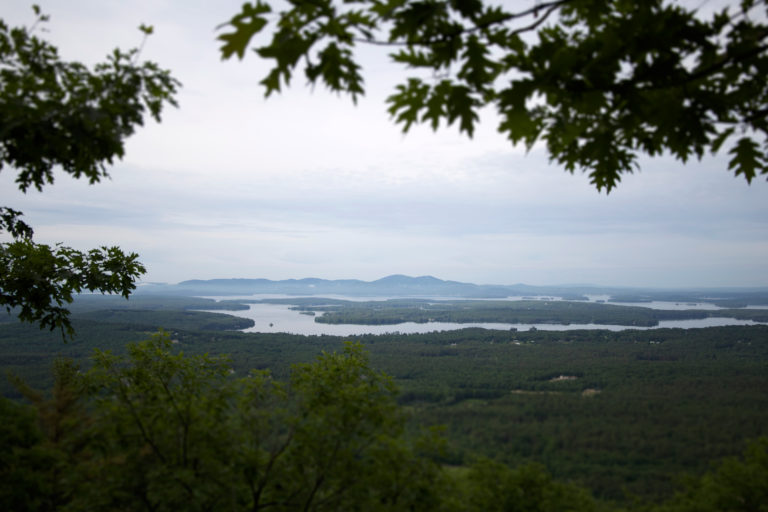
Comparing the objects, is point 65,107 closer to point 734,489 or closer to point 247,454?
point 247,454

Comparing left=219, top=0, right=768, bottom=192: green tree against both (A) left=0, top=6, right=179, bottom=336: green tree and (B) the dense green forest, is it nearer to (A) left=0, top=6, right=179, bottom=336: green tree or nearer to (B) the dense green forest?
(A) left=0, top=6, right=179, bottom=336: green tree

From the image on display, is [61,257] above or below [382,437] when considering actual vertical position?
above

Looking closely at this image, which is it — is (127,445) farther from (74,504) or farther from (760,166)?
(760,166)

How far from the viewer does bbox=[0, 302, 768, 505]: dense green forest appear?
1380 inches

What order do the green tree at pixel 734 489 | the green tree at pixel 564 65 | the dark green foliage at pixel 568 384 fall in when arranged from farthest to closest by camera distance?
the dark green foliage at pixel 568 384
the green tree at pixel 734 489
the green tree at pixel 564 65

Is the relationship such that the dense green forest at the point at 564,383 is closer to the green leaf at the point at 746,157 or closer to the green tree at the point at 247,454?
the green tree at the point at 247,454

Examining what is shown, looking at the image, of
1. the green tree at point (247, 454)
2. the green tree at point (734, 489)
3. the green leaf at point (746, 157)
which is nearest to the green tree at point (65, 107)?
the green tree at point (247, 454)

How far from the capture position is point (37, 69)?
2.29 m

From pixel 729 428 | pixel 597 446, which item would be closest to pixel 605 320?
pixel 729 428

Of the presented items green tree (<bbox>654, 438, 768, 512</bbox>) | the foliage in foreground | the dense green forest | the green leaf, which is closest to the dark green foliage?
the dense green forest

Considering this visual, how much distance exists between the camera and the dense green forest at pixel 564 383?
3506cm

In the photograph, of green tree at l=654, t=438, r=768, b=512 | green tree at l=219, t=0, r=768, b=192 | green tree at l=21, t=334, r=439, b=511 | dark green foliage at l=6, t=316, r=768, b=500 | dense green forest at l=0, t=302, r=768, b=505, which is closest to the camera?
green tree at l=219, t=0, r=768, b=192

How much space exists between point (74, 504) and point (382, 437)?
2.72 m

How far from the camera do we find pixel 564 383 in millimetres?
66750
